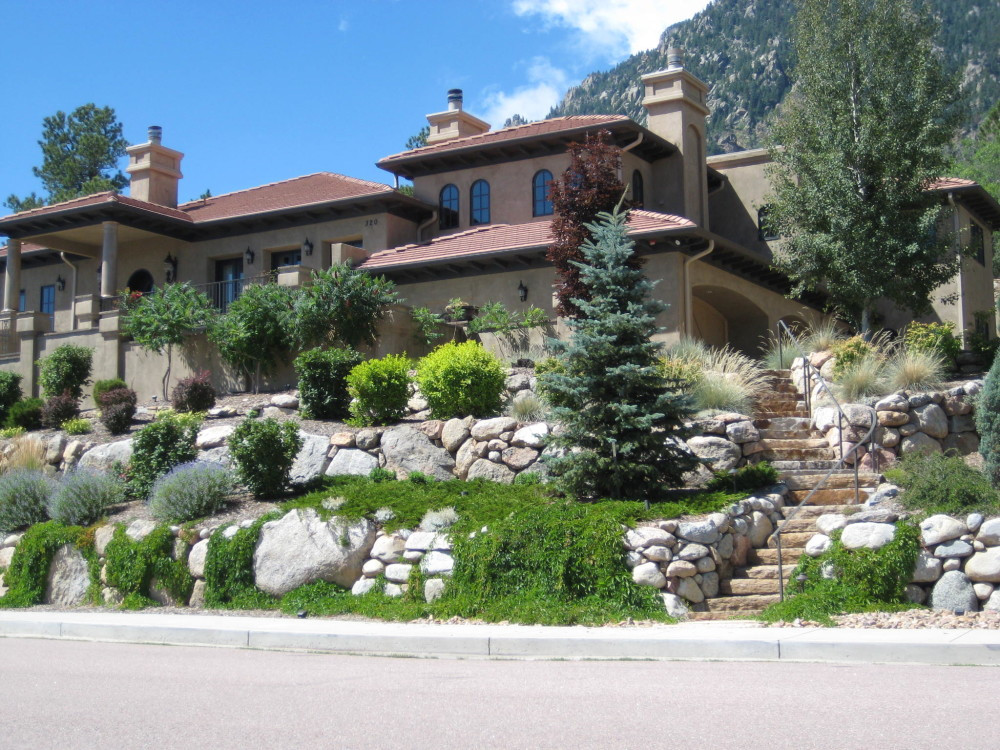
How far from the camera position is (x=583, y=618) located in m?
10.9

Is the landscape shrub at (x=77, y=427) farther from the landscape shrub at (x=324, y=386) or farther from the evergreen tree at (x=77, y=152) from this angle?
the evergreen tree at (x=77, y=152)

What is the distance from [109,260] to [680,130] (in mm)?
14754

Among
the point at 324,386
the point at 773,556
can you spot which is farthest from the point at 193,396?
the point at 773,556

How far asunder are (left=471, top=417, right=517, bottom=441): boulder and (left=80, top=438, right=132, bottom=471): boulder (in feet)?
20.9

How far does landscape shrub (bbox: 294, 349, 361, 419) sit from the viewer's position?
57.6 feet

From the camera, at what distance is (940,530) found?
11.2m

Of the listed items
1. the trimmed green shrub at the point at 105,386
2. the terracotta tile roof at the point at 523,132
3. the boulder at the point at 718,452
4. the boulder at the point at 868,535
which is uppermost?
the terracotta tile roof at the point at 523,132

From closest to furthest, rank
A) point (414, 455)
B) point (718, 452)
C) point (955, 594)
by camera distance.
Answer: point (955, 594) → point (718, 452) → point (414, 455)

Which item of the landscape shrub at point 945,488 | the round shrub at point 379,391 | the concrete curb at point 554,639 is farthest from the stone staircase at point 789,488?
the round shrub at point 379,391

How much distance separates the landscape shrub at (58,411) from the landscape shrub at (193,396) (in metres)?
2.39

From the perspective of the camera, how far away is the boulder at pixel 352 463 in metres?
15.8

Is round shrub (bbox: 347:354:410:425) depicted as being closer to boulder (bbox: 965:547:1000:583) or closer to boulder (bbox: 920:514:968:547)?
boulder (bbox: 920:514:968:547)

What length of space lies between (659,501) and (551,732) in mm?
6654

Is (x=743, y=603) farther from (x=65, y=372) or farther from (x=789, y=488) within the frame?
(x=65, y=372)
